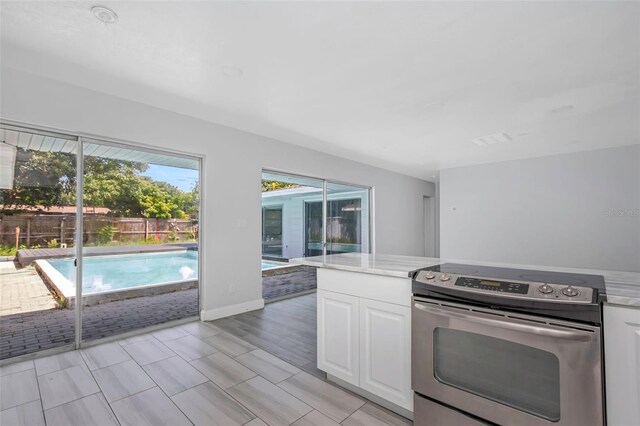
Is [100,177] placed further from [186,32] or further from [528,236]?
[528,236]

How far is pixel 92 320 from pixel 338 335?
2927 mm

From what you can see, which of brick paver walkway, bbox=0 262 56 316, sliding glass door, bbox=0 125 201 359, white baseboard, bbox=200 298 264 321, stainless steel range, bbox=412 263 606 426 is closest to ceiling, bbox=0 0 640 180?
sliding glass door, bbox=0 125 201 359

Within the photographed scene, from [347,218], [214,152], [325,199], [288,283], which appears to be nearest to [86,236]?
[214,152]

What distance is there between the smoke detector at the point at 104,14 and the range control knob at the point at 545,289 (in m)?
2.80

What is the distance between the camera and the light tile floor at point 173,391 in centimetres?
186

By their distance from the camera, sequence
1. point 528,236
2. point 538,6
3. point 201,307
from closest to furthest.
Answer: point 538,6
point 201,307
point 528,236

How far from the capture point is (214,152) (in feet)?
12.7

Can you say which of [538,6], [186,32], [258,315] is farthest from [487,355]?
[258,315]

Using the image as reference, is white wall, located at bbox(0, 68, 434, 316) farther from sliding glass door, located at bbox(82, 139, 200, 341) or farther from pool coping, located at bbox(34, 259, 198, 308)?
pool coping, located at bbox(34, 259, 198, 308)

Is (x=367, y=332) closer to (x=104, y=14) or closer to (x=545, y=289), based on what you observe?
(x=545, y=289)

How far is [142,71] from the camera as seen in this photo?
103 inches

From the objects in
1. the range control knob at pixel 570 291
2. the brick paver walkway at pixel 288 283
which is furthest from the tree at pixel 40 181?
the range control knob at pixel 570 291

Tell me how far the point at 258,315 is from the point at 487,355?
9.75ft

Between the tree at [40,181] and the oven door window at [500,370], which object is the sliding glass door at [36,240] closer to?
the tree at [40,181]
